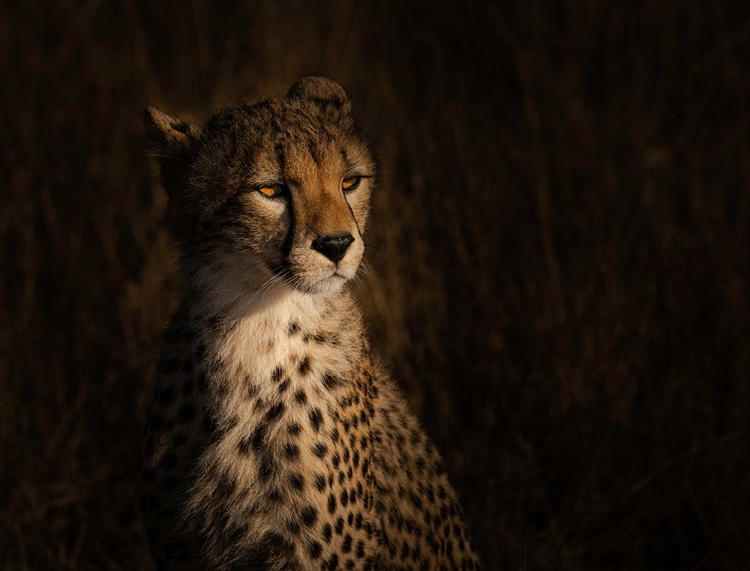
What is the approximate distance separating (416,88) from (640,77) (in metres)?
1.07

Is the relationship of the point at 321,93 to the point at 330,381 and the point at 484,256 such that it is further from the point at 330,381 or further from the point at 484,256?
the point at 484,256

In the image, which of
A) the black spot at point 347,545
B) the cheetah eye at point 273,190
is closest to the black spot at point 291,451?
the black spot at point 347,545

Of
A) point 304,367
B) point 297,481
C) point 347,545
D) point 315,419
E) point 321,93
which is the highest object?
point 321,93

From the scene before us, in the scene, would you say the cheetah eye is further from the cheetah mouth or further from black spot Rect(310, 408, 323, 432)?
black spot Rect(310, 408, 323, 432)

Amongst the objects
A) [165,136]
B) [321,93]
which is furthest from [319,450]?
[321,93]

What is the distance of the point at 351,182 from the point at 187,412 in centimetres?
67

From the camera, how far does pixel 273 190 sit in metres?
2.27

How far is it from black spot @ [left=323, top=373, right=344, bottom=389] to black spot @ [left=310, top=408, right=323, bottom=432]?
65 millimetres

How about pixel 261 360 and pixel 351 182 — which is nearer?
pixel 261 360

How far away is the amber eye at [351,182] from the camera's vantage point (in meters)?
A: 2.40

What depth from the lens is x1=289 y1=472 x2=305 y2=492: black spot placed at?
2297 mm

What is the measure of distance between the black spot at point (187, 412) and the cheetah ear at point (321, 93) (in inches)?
33.2

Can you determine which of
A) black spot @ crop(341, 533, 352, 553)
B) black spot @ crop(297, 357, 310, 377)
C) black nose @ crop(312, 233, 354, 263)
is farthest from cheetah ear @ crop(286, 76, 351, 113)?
black spot @ crop(341, 533, 352, 553)

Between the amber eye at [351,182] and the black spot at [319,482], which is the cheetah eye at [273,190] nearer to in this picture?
the amber eye at [351,182]
